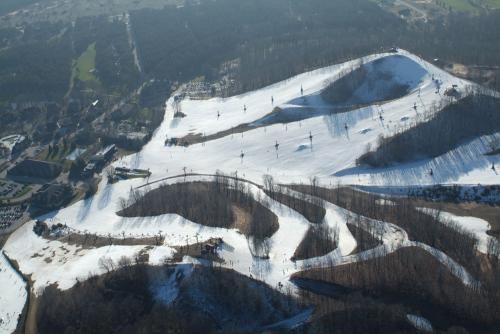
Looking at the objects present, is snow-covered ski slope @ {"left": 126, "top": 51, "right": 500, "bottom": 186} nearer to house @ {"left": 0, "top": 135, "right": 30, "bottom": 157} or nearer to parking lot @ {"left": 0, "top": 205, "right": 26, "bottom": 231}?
parking lot @ {"left": 0, "top": 205, "right": 26, "bottom": 231}

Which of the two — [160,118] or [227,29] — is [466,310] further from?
[227,29]

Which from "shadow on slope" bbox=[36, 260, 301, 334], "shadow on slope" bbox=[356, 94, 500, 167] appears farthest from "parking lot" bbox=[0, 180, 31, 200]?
"shadow on slope" bbox=[356, 94, 500, 167]

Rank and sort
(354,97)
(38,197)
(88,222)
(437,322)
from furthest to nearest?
1. (354,97)
2. (38,197)
3. (88,222)
4. (437,322)

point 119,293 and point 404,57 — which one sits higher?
Result: point 404,57

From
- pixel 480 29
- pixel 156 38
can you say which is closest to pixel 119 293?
pixel 156 38

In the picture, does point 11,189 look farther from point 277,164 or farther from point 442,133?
point 442,133

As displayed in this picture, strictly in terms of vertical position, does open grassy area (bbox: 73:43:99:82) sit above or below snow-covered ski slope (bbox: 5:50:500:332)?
above
